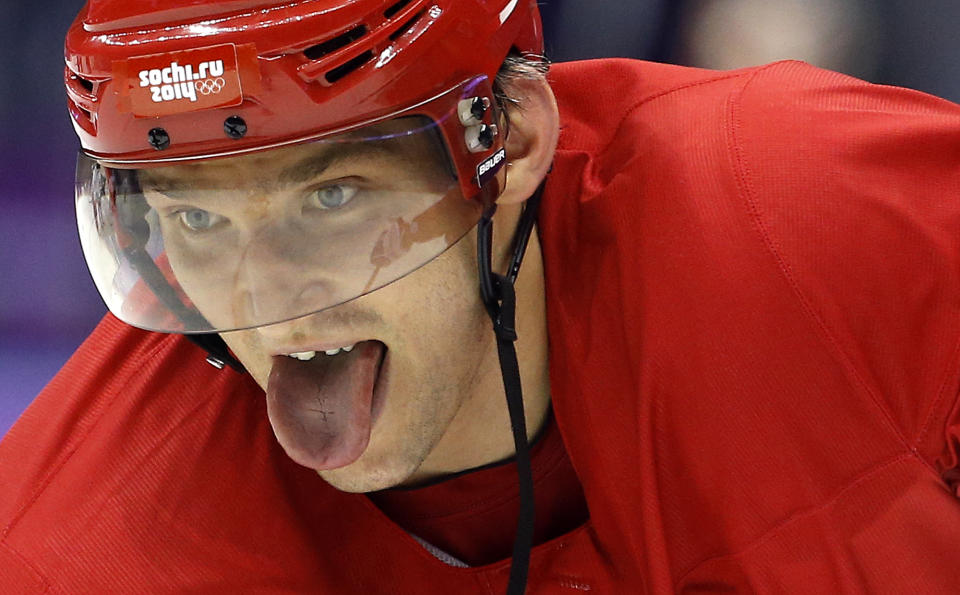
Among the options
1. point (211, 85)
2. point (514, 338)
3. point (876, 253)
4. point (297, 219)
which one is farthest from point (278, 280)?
point (876, 253)

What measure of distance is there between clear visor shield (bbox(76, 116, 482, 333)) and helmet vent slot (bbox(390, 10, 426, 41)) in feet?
0.21

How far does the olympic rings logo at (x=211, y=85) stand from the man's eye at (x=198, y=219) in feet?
0.37

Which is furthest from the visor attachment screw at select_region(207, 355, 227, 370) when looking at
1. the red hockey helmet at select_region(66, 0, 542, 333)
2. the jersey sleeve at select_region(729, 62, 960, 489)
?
the jersey sleeve at select_region(729, 62, 960, 489)

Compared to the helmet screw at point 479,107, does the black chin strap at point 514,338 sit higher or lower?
lower

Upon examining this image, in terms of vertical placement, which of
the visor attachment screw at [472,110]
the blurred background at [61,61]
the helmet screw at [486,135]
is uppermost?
the visor attachment screw at [472,110]

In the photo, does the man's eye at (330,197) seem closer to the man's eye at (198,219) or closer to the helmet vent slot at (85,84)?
the man's eye at (198,219)

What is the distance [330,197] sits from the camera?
34.9 inches

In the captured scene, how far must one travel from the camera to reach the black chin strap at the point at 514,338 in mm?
1036

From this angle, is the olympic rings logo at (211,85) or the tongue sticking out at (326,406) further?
the tongue sticking out at (326,406)

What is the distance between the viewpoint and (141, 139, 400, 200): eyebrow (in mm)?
875

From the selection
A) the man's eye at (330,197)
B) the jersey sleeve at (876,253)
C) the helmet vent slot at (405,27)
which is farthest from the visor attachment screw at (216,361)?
the jersey sleeve at (876,253)

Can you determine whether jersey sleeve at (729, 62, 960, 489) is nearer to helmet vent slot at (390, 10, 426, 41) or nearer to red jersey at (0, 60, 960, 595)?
red jersey at (0, 60, 960, 595)

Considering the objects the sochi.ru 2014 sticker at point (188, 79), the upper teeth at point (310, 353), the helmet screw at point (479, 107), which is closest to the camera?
the sochi.ru 2014 sticker at point (188, 79)

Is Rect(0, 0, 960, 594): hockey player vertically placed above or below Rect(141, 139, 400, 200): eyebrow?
below
